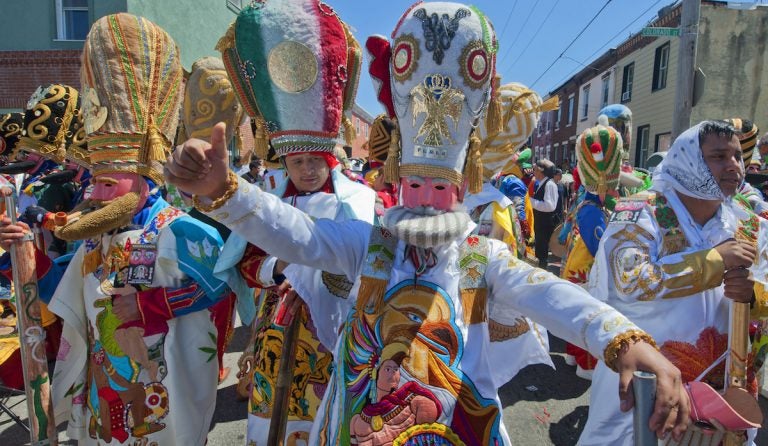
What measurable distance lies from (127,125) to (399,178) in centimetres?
137

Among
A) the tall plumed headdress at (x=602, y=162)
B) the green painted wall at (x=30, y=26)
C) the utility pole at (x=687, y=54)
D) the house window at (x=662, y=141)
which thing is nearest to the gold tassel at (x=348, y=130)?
the tall plumed headdress at (x=602, y=162)

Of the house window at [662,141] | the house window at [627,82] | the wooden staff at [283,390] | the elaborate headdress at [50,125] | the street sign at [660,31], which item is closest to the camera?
the wooden staff at [283,390]

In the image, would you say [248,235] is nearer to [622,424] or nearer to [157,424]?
[157,424]

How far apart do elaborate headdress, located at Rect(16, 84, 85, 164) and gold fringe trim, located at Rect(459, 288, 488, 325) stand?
373cm

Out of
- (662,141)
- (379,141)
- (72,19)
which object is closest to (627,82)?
(662,141)

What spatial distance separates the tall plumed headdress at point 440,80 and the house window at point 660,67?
57.8 feet

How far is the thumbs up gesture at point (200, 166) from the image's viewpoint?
1.14m

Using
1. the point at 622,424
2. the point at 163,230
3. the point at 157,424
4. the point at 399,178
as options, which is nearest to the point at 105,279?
the point at 163,230

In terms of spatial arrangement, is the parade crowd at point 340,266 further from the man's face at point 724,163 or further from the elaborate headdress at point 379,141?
the elaborate headdress at point 379,141

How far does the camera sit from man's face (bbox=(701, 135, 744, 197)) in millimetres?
2264

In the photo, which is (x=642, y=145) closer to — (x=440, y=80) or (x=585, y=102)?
(x=585, y=102)

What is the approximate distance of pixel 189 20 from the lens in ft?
41.4

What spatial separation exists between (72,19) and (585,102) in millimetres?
23446

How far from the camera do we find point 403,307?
4.83 ft
